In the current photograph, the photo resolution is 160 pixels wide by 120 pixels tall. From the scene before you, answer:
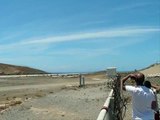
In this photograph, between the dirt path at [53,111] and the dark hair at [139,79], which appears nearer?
the dark hair at [139,79]

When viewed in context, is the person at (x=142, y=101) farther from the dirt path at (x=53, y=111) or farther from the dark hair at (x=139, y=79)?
the dirt path at (x=53, y=111)

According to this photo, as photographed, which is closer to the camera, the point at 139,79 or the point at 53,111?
the point at 139,79

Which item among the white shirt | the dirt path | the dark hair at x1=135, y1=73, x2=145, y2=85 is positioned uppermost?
the dark hair at x1=135, y1=73, x2=145, y2=85

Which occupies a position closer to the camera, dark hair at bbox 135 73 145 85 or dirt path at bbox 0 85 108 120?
dark hair at bbox 135 73 145 85

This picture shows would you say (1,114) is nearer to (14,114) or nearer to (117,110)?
(14,114)

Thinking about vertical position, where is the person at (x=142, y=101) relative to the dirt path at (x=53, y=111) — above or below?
above

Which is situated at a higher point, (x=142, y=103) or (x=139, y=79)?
(x=139, y=79)

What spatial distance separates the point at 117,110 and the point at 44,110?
9.88m

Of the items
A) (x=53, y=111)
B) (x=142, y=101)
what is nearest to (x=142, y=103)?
(x=142, y=101)

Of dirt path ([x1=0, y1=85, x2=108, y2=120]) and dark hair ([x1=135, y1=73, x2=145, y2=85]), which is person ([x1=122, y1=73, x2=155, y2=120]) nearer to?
dark hair ([x1=135, y1=73, x2=145, y2=85])

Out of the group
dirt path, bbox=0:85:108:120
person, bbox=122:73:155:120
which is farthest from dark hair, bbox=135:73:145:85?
dirt path, bbox=0:85:108:120

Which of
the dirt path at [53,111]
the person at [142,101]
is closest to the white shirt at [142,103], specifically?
the person at [142,101]

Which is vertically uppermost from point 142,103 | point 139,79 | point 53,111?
point 139,79

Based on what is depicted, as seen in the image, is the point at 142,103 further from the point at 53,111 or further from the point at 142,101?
the point at 53,111
